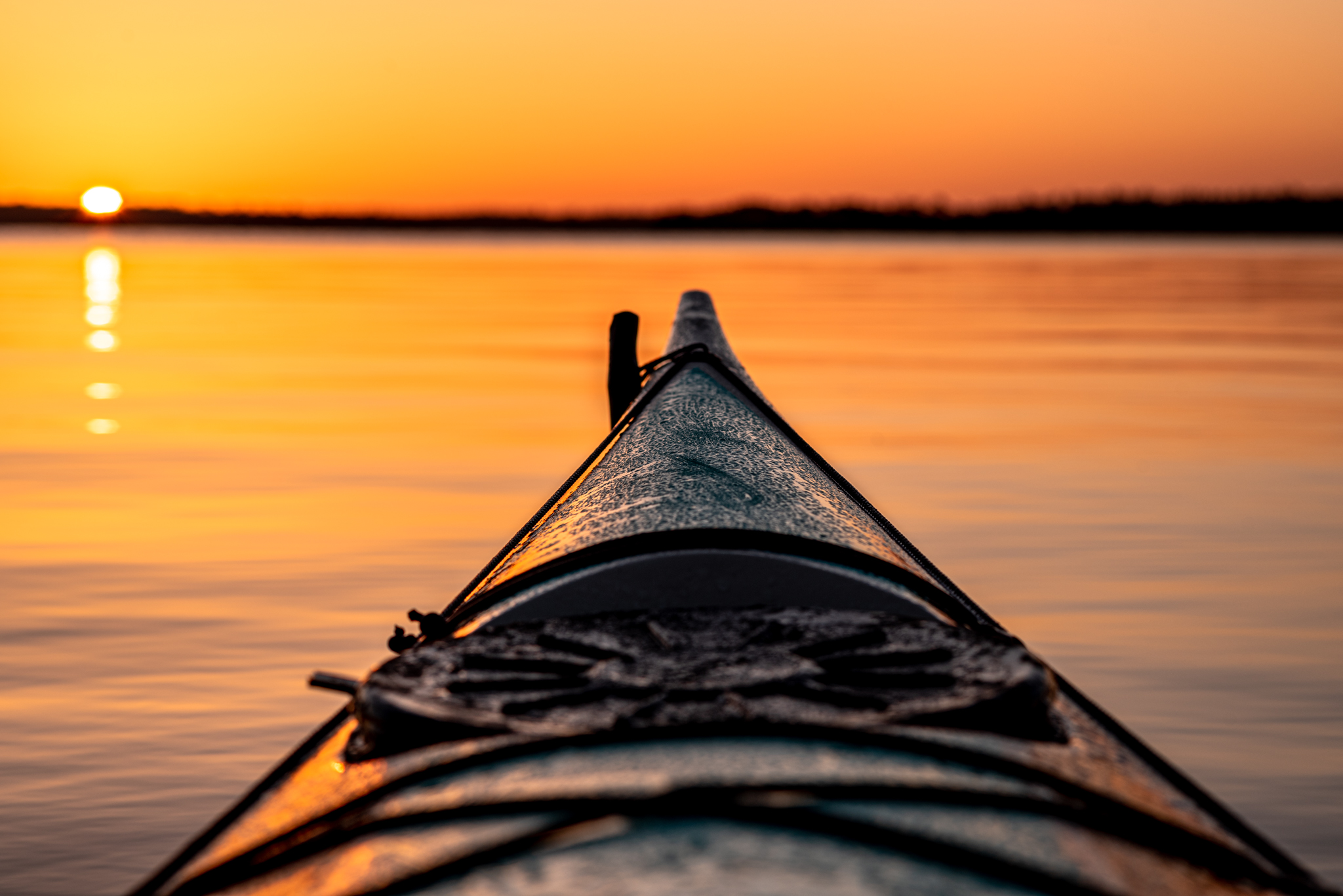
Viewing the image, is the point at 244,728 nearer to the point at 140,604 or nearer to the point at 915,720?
the point at 140,604

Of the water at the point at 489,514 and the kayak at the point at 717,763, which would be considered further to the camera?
the water at the point at 489,514

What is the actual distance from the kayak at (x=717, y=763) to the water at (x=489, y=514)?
254cm

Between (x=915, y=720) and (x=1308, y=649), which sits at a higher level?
(x=915, y=720)

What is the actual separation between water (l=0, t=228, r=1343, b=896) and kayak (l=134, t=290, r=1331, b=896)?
99.9 inches

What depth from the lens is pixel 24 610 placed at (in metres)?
7.29

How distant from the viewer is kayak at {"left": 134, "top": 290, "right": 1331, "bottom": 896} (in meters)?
1.68

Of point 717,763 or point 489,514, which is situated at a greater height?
point 717,763

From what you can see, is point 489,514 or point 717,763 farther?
point 489,514

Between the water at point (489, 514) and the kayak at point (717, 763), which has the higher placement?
the kayak at point (717, 763)

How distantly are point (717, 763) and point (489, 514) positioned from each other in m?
8.51

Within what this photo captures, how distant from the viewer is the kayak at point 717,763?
1.68 metres

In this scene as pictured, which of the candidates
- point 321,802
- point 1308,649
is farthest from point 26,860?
point 1308,649

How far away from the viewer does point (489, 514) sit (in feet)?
33.6

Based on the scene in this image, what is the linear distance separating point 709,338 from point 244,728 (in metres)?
2.89
